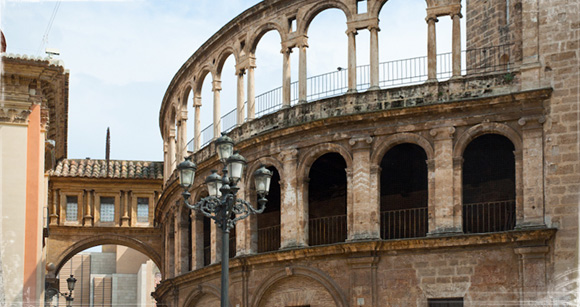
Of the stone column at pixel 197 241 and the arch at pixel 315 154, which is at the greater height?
the arch at pixel 315 154

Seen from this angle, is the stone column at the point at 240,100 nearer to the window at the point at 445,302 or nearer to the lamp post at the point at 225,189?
the window at the point at 445,302

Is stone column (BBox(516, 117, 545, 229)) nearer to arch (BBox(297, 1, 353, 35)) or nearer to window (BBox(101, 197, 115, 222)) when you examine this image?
arch (BBox(297, 1, 353, 35))

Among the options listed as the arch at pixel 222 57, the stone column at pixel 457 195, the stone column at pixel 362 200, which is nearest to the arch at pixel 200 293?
the stone column at pixel 362 200

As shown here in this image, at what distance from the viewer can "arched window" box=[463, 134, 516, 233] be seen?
88.7ft

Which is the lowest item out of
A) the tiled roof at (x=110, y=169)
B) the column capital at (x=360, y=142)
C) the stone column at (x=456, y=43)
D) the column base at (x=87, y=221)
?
the column base at (x=87, y=221)

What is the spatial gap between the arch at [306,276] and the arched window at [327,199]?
1.57m

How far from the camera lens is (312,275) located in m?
27.6

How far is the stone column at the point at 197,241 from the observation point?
33.3 metres

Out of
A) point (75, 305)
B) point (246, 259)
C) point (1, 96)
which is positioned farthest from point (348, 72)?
point (75, 305)

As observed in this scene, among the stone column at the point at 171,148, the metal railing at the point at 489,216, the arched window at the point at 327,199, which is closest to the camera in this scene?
the metal railing at the point at 489,216

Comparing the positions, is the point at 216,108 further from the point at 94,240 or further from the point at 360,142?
the point at 94,240

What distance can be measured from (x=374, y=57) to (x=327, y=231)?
558cm

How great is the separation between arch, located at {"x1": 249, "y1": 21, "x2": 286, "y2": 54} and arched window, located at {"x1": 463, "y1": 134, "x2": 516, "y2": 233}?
253 inches

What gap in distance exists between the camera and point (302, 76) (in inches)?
1155
